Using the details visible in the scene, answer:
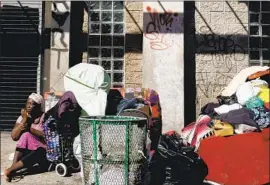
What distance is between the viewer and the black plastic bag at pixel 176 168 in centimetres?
505

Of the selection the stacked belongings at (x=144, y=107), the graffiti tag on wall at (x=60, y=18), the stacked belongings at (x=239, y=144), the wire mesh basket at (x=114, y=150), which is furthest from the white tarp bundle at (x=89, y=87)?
the graffiti tag on wall at (x=60, y=18)

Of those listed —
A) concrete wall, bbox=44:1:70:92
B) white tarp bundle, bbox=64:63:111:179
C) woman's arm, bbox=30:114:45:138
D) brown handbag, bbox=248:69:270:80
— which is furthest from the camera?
concrete wall, bbox=44:1:70:92

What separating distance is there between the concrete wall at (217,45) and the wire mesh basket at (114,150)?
5520mm

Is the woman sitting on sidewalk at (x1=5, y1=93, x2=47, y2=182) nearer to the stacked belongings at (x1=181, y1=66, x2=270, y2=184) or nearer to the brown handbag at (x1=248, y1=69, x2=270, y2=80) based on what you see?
the stacked belongings at (x1=181, y1=66, x2=270, y2=184)

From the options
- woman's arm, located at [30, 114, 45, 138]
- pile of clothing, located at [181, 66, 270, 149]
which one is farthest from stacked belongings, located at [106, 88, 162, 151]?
woman's arm, located at [30, 114, 45, 138]

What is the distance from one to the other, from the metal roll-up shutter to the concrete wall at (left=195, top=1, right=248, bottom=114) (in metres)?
3.74

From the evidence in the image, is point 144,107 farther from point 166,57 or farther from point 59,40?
point 59,40

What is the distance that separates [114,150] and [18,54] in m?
6.20

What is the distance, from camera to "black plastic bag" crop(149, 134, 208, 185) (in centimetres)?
505

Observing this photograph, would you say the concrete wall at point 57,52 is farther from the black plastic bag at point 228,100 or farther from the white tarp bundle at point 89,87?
the black plastic bag at point 228,100

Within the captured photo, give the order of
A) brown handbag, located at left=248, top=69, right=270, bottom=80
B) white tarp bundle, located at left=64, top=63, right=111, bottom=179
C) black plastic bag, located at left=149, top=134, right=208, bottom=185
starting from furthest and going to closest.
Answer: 1. brown handbag, located at left=248, top=69, right=270, bottom=80
2. white tarp bundle, located at left=64, top=63, right=111, bottom=179
3. black plastic bag, located at left=149, top=134, right=208, bottom=185

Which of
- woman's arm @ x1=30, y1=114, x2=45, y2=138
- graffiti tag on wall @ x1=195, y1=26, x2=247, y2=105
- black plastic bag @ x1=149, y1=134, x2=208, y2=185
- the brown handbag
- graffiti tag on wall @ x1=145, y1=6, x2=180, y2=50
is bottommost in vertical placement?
black plastic bag @ x1=149, y1=134, x2=208, y2=185

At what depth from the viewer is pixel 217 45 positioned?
9.90 meters

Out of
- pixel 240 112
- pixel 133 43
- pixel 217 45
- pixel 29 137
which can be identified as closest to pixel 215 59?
pixel 217 45
